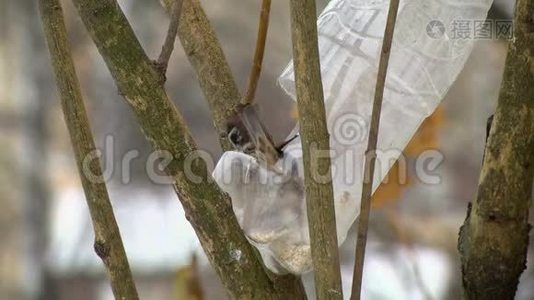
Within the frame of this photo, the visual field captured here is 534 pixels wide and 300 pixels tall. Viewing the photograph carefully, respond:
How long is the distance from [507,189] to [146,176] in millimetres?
1419

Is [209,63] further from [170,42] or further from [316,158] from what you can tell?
[316,158]

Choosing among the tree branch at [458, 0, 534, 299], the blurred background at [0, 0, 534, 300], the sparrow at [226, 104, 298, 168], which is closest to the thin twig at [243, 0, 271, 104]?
the sparrow at [226, 104, 298, 168]

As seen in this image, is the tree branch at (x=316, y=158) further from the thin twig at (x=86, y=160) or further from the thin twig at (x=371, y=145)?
the thin twig at (x=86, y=160)

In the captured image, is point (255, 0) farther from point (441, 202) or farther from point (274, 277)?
point (274, 277)

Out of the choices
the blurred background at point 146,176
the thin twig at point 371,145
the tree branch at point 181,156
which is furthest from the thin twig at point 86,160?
the blurred background at point 146,176

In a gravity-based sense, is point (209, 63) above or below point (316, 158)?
above

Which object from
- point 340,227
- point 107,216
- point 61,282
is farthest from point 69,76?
point 61,282

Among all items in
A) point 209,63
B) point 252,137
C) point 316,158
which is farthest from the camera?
point 209,63

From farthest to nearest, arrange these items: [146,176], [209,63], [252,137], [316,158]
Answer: [146,176] → [209,63] → [252,137] → [316,158]

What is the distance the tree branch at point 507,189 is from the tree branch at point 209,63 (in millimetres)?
211

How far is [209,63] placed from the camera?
0.70m

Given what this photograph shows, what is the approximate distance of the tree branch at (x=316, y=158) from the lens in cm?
44

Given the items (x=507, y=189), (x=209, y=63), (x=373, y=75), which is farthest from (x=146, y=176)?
(x=507, y=189)

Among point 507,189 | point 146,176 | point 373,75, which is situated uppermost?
point 146,176
